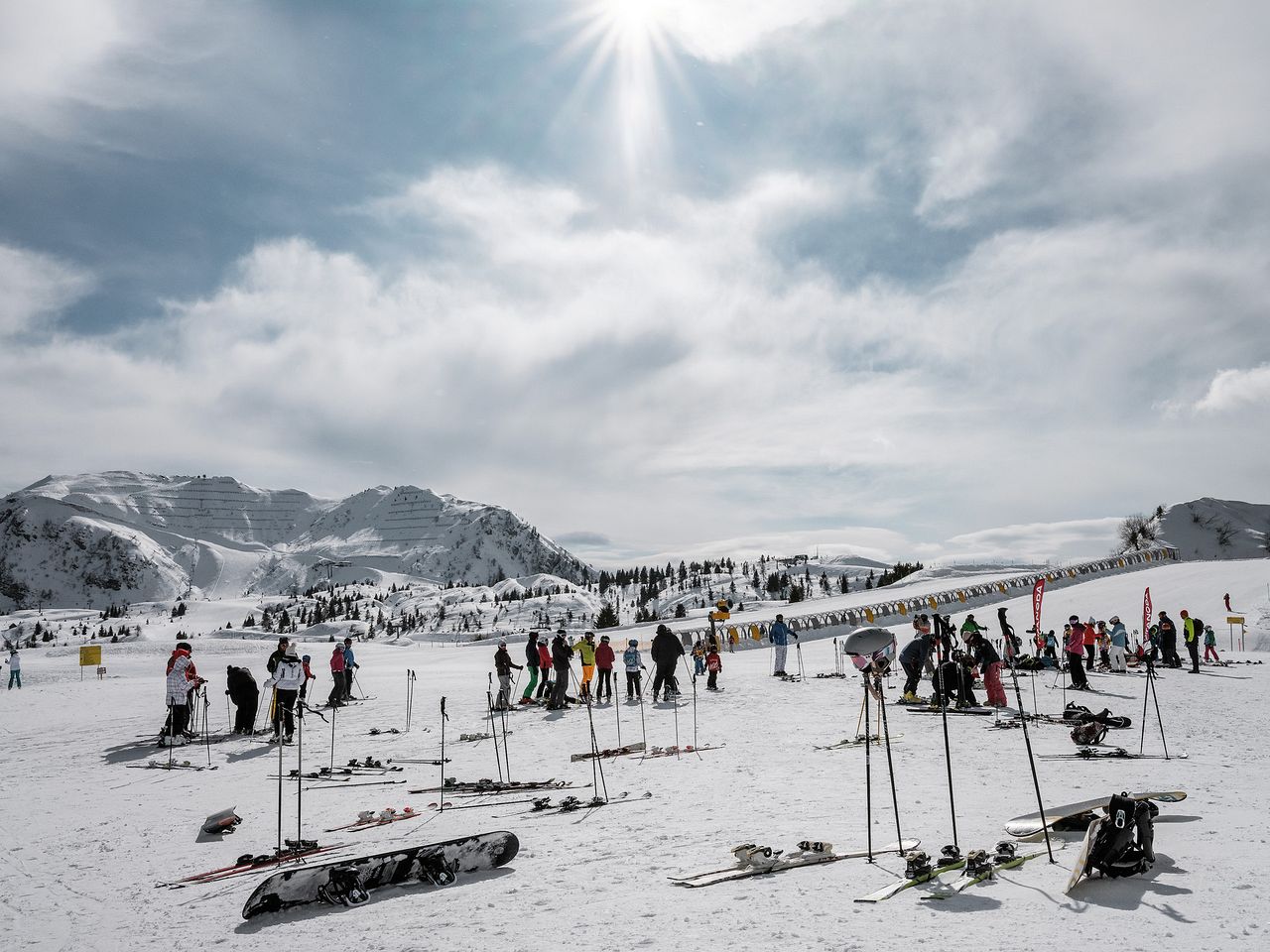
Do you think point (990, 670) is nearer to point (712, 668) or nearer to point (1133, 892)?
point (712, 668)

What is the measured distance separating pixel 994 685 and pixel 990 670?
1.00 ft

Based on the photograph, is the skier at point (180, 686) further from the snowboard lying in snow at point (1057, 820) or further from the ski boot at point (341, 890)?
the snowboard lying in snow at point (1057, 820)

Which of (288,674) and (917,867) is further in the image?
(288,674)

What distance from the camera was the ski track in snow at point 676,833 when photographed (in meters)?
5.62

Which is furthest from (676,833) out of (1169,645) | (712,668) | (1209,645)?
(1209,645)

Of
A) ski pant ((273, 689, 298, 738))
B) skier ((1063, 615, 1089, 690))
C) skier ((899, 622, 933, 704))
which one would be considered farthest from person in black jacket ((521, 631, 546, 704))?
skier ((1063, 615, 1089, 690))

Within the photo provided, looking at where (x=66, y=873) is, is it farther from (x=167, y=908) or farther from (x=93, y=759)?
(x=93, y=759)

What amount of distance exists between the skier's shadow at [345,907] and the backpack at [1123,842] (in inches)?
201

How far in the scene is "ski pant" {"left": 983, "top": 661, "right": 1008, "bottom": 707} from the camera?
1603 cm

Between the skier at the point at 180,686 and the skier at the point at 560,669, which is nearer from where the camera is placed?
the skier at the point at 180,686

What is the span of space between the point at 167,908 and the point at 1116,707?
17.1 metres

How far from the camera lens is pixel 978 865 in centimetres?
630

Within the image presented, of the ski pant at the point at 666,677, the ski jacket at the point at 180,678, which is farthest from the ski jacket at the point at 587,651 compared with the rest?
the ski jacket at the point at 180,678

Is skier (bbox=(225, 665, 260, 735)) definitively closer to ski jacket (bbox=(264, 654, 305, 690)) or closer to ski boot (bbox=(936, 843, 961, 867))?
ski jacket (bbox=(264, 654, 305, 690))
